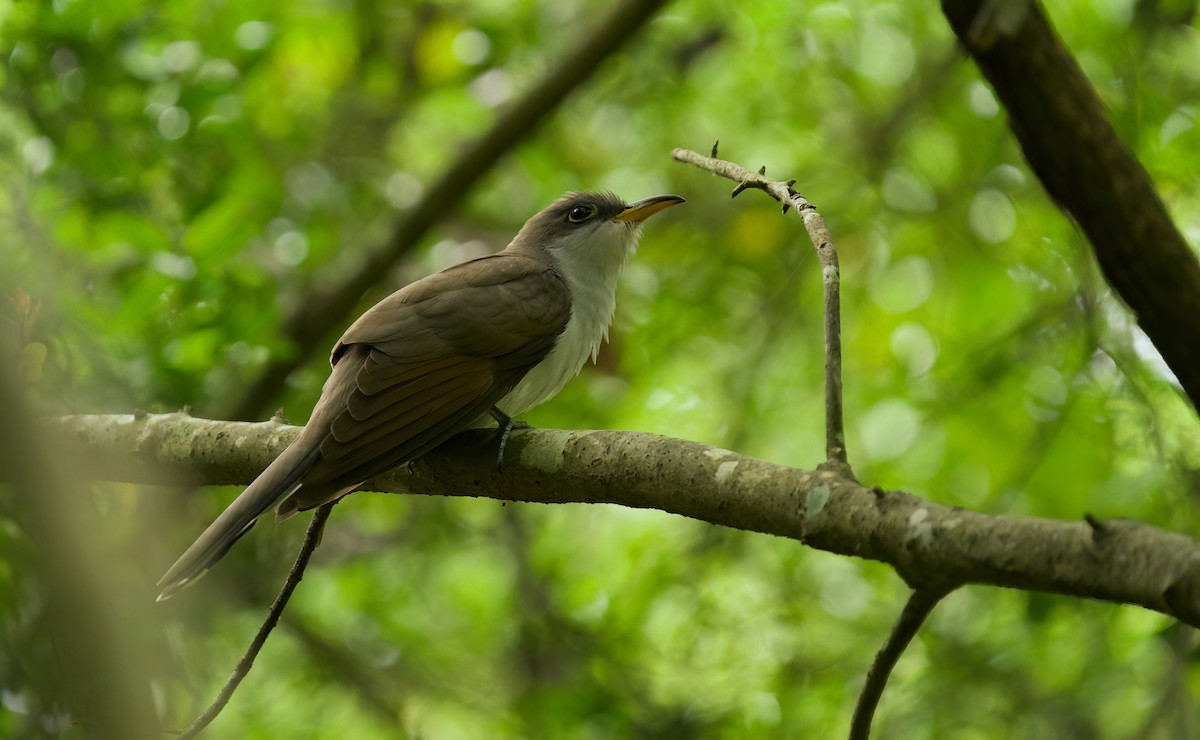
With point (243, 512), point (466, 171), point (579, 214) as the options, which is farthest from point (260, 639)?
point (466, 171)

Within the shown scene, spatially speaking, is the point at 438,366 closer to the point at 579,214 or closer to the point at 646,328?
the point at 579,214

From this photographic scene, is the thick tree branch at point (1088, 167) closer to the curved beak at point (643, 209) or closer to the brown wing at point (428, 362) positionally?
the brown wing at point (428, 362)

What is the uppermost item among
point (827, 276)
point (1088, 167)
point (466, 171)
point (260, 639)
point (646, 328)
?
point (1088, 167)

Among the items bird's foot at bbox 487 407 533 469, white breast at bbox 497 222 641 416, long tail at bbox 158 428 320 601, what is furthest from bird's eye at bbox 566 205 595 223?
long tail at bbox 158 428 320 601

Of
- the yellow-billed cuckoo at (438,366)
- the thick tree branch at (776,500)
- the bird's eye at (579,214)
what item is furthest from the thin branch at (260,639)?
the bird's eye at (579,214)

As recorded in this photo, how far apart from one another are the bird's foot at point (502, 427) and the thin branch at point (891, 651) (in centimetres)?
126

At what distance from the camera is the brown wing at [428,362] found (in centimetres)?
336

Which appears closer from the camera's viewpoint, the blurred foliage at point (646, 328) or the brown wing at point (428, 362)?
the brown wing at point (428, 362)

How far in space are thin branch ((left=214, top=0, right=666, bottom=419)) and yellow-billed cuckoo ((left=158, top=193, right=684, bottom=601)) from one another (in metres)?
1.29

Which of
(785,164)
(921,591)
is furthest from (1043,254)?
(921,591)

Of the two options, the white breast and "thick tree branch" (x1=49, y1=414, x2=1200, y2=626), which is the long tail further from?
the white breast

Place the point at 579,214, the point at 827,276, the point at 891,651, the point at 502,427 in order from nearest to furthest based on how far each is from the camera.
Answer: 1. the point at 891,651
2. the point at 827,276
3. the point at 502,427
4. the point at 579,214

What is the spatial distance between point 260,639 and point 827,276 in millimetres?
1785

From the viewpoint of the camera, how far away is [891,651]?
2.23m
